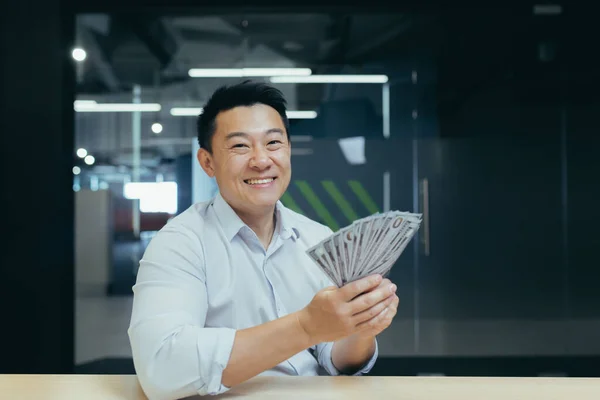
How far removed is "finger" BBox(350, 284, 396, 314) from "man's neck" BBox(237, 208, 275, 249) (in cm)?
51

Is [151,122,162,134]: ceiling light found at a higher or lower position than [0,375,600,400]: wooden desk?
higher

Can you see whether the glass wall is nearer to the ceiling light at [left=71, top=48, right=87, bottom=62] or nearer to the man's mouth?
the ceiling light at [left=71, top=48, right=87, bottom=62]

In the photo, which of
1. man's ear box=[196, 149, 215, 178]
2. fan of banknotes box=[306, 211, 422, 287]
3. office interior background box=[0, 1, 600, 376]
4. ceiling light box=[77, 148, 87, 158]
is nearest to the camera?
fan of banknotes box=[306, 211, 422, 287]

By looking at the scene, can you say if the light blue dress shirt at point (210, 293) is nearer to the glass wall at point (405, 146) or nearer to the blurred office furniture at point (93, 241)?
the glass wall at point (405, 146)

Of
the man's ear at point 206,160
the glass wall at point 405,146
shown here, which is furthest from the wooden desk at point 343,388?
the glass wall at point 405,146

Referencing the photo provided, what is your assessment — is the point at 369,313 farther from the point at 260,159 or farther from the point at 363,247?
the point at 260,159

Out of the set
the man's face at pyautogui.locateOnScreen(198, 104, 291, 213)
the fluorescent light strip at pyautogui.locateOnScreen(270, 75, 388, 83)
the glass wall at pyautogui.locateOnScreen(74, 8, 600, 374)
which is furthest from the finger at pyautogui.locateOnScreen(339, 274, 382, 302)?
the fluorescent light strip at pyautogui.locateOnScreen(270, 75, 388, 83)

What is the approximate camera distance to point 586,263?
4.52 metres

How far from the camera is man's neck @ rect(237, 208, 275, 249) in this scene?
149cm

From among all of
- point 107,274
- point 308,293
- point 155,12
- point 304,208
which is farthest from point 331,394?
point 155,12

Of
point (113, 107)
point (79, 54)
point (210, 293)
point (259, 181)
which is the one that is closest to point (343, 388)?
point (210, 293)

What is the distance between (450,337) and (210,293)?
141 inches

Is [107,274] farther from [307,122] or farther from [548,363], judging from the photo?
[548,363]

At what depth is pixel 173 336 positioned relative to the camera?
1.10 m
